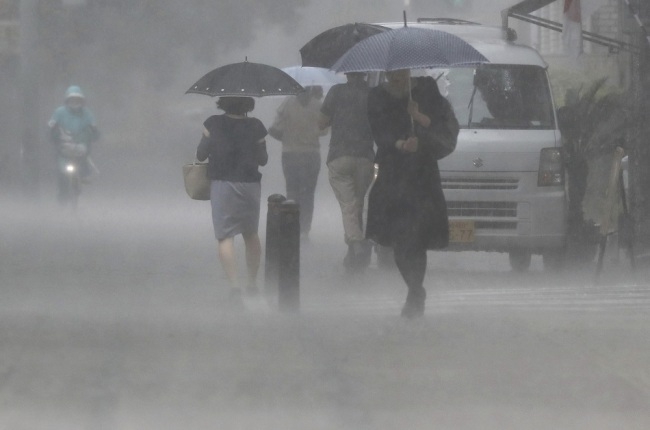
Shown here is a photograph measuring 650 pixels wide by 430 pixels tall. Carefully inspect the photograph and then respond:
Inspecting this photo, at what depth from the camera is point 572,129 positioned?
1444 cm

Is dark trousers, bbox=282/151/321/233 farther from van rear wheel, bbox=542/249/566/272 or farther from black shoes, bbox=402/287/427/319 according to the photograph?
black shoes, bbox=402/287/427/319

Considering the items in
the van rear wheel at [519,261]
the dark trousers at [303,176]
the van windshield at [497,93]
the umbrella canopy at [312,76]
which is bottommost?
the van rear wheel at [519,261]

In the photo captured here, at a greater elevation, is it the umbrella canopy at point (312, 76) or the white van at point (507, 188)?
the umbrella canopy at point (312, 76)

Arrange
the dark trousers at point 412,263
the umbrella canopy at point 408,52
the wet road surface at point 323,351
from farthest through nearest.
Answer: the umbrella canopy at point 408,52 → the dark trousers at point 412,263 → the wet road surface at point 323,351

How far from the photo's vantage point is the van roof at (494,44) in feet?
46.0

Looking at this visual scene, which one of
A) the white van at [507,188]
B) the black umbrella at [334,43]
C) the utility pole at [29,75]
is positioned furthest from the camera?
the utility pole at [29,75]

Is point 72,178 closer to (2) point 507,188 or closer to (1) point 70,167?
(1) point 70,167

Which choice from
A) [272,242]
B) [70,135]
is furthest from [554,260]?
[70,135]

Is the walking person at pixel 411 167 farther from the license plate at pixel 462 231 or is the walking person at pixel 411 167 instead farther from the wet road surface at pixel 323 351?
the license plate at pixel 462 231

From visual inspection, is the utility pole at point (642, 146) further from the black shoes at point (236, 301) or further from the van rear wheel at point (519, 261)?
the black shoes at point (236, 301)

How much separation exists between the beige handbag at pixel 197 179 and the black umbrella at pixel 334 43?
2.95m

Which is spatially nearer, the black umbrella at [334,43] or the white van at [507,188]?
the white van at [507,188]

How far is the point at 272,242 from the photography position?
36.8 feet

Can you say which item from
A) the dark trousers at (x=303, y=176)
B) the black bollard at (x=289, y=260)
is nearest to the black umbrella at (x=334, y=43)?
the dark trousers at (x=303, y=176)
